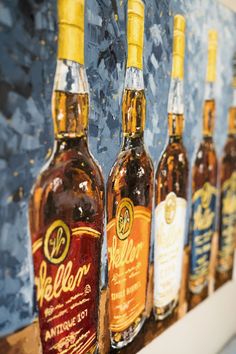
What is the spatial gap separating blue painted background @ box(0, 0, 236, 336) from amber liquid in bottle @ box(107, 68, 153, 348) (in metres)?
0.04

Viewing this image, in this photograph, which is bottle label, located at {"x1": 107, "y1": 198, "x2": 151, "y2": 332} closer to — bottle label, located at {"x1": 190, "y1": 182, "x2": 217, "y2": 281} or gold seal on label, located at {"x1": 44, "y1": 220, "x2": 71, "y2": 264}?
gold seal on label, located at {"x1": 44, "y1": 220, "x2": 71, "y2": 264}

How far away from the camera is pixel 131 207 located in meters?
0.97

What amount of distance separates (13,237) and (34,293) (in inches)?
4.8

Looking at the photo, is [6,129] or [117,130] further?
[117,130]

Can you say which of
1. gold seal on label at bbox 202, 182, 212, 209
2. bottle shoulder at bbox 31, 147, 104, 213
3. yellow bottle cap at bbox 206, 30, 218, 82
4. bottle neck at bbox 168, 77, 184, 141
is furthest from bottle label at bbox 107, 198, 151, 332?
yellow bottle cap at bbox 206, 30, 218, 82

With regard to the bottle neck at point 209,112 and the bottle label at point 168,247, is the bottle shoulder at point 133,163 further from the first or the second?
the bottle neck at point 209,112

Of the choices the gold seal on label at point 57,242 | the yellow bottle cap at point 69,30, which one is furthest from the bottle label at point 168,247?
the yellow bottle cap at point 69,30

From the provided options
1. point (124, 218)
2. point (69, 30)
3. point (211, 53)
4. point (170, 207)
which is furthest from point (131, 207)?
point (211, 53)

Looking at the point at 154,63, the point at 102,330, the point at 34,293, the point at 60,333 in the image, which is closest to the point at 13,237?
the point at 34,293

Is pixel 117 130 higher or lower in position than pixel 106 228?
higher

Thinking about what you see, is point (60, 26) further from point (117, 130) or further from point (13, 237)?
point (13, 237)

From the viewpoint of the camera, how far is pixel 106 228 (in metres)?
0.90

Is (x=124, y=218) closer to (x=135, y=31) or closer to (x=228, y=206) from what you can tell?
(x=135, y=31)

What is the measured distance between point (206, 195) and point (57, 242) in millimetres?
707
